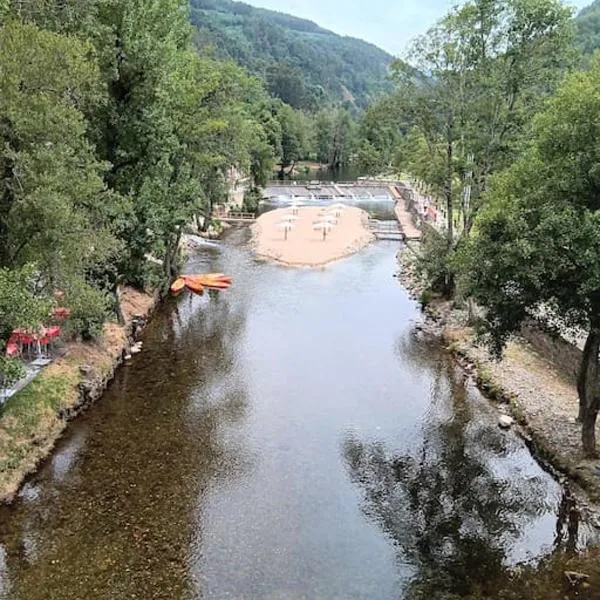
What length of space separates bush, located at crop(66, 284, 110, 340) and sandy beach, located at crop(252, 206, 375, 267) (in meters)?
22.8

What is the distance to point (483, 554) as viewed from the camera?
16.0m

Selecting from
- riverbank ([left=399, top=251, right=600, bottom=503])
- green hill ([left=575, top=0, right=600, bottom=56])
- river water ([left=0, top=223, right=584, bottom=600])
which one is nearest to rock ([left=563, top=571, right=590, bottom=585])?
river water ([left=0, top=223, right=584, bottom=600])

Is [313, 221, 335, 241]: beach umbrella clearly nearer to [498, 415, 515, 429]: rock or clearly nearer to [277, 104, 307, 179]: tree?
[498, 415, 515, 429]: rock

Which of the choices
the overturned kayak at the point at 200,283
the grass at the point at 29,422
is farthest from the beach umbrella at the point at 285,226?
the grass at the point at 29,422

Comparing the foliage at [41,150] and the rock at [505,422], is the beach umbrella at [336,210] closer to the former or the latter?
the rock at [505,422]

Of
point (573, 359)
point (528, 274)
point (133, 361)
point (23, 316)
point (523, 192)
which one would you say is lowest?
point (133, 361)

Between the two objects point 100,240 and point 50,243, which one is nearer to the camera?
point 50,243

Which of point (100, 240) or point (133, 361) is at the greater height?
point (100, 240)

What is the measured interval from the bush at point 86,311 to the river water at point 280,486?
→ 2.40m

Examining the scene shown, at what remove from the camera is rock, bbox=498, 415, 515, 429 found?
22.7 m

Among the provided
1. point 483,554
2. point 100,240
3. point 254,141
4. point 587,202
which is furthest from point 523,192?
point 254,141

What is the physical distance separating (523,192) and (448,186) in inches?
646

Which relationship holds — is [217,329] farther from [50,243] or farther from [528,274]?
[528,274]

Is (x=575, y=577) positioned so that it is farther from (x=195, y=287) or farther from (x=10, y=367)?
(x=195, y=287)
